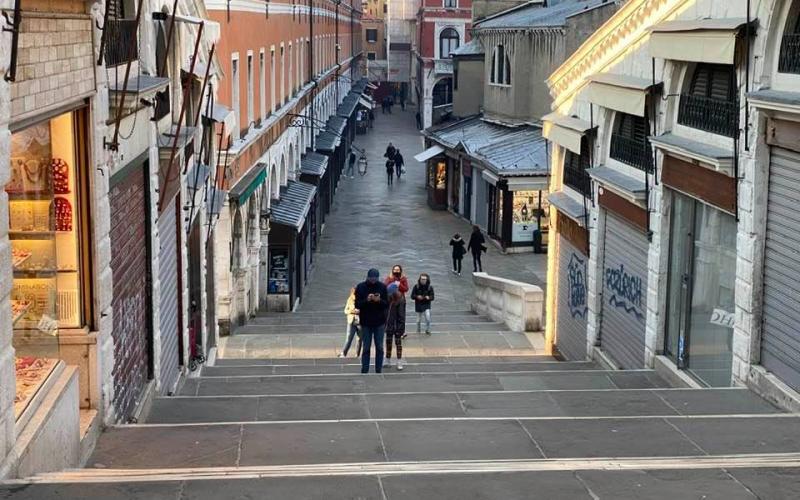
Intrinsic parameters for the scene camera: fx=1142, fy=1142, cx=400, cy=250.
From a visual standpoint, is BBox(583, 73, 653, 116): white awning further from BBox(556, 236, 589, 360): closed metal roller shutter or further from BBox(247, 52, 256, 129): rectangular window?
BBox(247, 52, 256, 129): rectangular window

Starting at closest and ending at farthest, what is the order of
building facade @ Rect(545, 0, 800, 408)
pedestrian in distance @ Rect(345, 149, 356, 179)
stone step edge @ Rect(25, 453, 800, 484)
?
stone step edge @ Rect(25, 453, 800, 484) < building facade @ Rect(545, 0, 800, 408) < pedestrian in distance @ Rect(345, 149, 356, 179)

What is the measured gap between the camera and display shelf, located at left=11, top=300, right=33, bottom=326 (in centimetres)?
758

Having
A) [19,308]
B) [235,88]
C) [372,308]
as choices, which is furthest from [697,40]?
[235,88]

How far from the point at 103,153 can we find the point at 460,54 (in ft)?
127

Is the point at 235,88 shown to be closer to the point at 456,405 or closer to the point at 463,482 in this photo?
the point at 456,405

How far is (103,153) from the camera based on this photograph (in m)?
9.12

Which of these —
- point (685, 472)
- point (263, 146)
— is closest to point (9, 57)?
point (685, 472)

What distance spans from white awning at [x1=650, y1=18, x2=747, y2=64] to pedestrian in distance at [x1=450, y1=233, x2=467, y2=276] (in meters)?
17.1

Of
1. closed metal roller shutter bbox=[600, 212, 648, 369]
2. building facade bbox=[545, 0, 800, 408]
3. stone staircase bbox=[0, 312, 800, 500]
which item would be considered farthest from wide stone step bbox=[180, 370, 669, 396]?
closed metal roller shutter bbox=[600, 212, 648, 369]

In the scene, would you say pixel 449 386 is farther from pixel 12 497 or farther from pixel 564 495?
pixel 12 497

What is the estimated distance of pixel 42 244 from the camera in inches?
327

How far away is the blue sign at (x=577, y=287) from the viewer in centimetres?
1805

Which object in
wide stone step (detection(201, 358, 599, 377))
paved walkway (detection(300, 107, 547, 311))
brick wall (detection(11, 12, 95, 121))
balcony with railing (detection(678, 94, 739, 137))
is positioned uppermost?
brick wall (detection(11, 12, 95, 121))

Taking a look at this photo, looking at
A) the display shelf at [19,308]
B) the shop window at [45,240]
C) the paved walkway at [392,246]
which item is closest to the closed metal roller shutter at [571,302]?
the paved walkway at [392,246]
